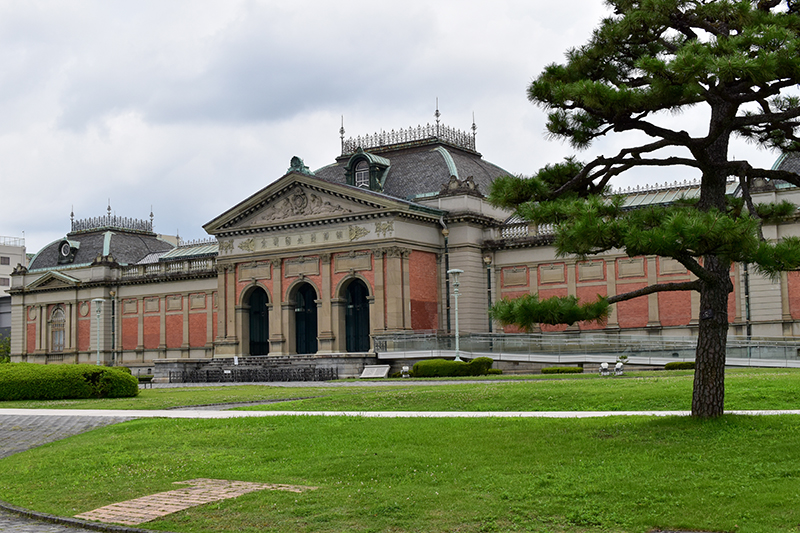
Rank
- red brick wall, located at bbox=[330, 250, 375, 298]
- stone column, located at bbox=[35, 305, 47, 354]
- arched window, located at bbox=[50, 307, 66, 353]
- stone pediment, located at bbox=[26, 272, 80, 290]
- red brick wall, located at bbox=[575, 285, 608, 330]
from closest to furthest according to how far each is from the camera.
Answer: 1. red brick wall, located at bbox=[575, 285, 608, 330]
2. red brick wall, located at bbox=[330, 250, 375, 298]
3. stone pediment, located at bbox=[26, 272, 80, 290]
4. arched window, located at bbox=[50, 307, 66, 353]
5. stone column, located at bbox=[35, 305, 47, 354]

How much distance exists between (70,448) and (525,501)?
10.9 m

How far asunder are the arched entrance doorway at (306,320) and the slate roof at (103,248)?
73.1 feet

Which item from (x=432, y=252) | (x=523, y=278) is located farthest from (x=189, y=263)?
(x=523, y=278)

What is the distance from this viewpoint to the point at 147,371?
69.7 meters

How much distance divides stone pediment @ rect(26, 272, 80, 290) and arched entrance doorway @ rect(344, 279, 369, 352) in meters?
26.5

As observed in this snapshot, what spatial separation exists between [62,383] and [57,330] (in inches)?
1712

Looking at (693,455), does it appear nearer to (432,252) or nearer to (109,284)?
(432,252)

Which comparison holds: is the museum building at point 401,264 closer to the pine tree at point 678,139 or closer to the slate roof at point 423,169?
the slate roof at point 423,169

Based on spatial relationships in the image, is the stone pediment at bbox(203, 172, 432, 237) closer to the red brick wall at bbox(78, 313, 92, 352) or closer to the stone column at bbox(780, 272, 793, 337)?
the red brick wall at bbox(78, 313, 92, 352)

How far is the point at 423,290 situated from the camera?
5566 cm

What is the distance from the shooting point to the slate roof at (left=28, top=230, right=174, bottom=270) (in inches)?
2996

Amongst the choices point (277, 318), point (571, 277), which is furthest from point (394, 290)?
point (571, 277)

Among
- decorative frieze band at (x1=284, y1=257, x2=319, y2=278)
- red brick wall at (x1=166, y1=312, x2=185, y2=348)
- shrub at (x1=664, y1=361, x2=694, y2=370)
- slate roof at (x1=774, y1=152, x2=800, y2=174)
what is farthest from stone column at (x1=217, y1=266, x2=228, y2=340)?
slate roof at (x1=774, y1=152, x2=800, y2=174)

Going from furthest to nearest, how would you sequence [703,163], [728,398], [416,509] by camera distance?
[728,398] < [703,163] < [416,509]
